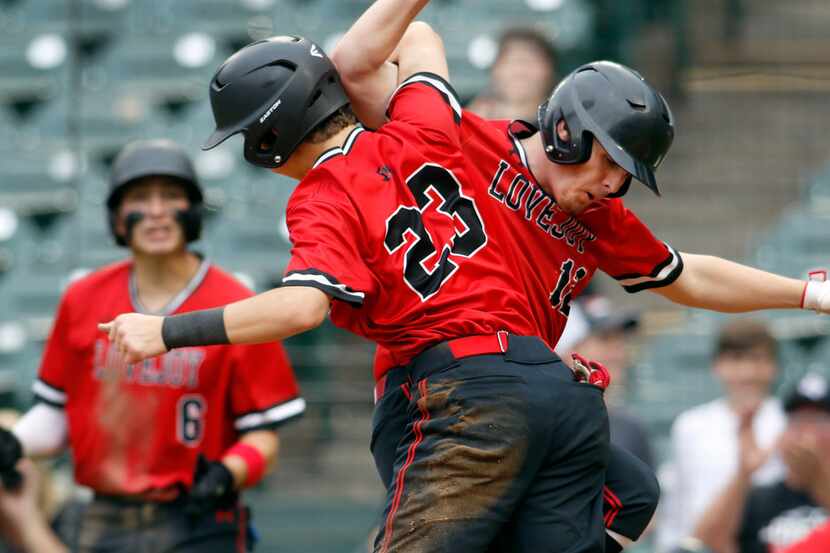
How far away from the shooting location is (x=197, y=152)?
29.7 ft

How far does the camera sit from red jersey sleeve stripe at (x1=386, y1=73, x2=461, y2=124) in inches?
144

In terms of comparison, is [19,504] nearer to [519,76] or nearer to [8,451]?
[8,451]

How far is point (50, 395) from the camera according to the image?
4.94 meters

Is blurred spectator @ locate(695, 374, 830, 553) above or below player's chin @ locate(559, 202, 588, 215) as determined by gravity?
below

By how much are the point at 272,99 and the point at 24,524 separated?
9.29ft

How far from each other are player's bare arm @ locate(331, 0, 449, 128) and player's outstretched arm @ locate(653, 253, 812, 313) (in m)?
0.86

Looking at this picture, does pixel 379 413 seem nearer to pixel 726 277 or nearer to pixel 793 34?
pixel 726 277

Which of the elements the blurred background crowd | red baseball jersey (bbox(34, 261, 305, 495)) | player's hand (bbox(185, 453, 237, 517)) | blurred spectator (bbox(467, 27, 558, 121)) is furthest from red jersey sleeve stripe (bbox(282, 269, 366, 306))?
blurred spectator (bbox(467, 27, 558, 121))

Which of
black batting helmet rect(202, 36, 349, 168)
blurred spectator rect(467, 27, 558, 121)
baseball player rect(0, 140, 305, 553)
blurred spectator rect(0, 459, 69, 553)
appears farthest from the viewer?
blurred spectator rect(467, 27, 558, 121)

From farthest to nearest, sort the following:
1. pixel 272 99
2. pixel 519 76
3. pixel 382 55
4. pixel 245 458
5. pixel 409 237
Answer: pixel 519 76, pixel 245 458, pixel 382 55, pixel 272 99, pixel 409 237

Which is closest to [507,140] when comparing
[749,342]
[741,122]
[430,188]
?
[430,188]

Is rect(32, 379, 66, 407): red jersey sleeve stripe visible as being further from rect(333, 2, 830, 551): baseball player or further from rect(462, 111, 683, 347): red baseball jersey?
rect(462, 111, 683, 347): red baseball jersey

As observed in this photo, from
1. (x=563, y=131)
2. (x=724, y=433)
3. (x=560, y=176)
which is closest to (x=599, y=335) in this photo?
(x=724, y=433)

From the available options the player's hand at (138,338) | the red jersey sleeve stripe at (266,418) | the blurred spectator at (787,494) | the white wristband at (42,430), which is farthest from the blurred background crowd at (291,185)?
the player's hand at (138,338)
